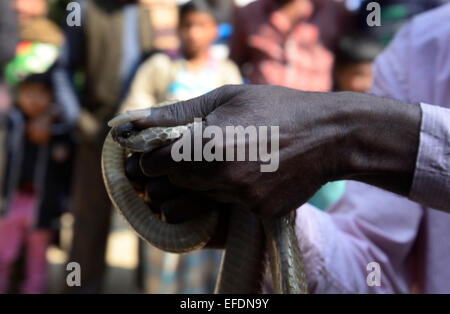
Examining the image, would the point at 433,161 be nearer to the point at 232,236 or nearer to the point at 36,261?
the point at 232,236

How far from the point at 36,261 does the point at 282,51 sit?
1712mm

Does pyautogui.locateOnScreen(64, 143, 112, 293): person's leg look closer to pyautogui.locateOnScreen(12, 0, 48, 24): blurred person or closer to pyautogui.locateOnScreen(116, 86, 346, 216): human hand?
pyautogui.locateOnScreen(12, 0, 48, 24): blurred person

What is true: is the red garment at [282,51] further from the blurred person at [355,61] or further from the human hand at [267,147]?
the human hand at [267,147]

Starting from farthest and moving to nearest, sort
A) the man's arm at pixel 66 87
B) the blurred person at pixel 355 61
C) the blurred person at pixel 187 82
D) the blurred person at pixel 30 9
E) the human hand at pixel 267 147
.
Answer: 1. the blurred person at pixel 30 9
2. the man's arm at pixel 66 87
3. the blurred person at pixel 355 61
4. the blurred person at pixel 187 82
5. the human hand at pixel 267 147

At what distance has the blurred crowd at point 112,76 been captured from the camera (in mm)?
2727

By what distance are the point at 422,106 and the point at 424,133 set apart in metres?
0.05

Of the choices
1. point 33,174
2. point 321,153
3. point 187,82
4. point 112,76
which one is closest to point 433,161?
point 321,153

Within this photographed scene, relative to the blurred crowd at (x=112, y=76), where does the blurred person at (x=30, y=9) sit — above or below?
above

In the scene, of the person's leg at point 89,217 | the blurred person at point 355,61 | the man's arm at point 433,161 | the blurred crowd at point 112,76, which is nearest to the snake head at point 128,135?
the man's arm at point 433,161

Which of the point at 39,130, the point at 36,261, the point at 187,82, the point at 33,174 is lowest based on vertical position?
the point at 36,261

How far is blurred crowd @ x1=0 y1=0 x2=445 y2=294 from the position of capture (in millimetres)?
2727

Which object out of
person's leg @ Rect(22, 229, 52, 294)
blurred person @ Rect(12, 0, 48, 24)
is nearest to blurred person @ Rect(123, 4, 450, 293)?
person's leg @ Rect(22, 229, 52, 294)

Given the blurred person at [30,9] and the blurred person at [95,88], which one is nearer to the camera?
the blurred person at [95,88]

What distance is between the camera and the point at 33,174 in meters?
3.17
